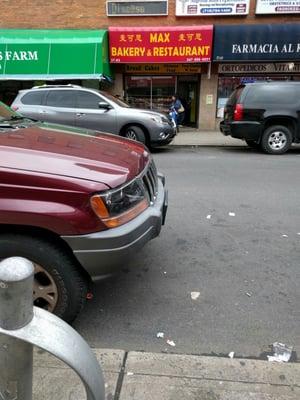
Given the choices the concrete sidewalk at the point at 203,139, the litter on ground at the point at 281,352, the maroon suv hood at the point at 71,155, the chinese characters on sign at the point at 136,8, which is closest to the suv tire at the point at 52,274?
the maroon suv hood at the point at 71,155

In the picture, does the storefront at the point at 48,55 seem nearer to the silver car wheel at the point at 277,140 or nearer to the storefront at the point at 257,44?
the storefront at the point at 257,44

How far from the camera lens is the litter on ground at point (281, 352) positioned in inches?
104

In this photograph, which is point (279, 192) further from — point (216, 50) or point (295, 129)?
point (216, 50)

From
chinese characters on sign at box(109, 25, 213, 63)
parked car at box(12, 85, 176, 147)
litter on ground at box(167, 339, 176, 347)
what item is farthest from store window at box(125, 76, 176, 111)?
litter on ground at box(167, 339, 176, 347)

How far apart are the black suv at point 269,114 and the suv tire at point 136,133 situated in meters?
2.38

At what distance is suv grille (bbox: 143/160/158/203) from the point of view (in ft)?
10.5

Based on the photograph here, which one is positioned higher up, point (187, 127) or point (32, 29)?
point (32, 29)

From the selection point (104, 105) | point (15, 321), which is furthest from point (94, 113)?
point (15, 321)

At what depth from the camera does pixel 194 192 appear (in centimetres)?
660

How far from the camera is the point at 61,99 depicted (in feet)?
36.7

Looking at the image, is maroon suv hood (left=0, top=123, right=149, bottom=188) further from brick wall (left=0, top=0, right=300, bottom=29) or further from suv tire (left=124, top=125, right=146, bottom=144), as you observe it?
brick wall (left=0, top=0, right=300, bottom=29)

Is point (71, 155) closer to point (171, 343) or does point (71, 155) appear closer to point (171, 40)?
point (171, 343)

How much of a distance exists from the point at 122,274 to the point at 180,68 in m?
13.7

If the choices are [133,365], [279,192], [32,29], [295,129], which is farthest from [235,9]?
[133,365]
